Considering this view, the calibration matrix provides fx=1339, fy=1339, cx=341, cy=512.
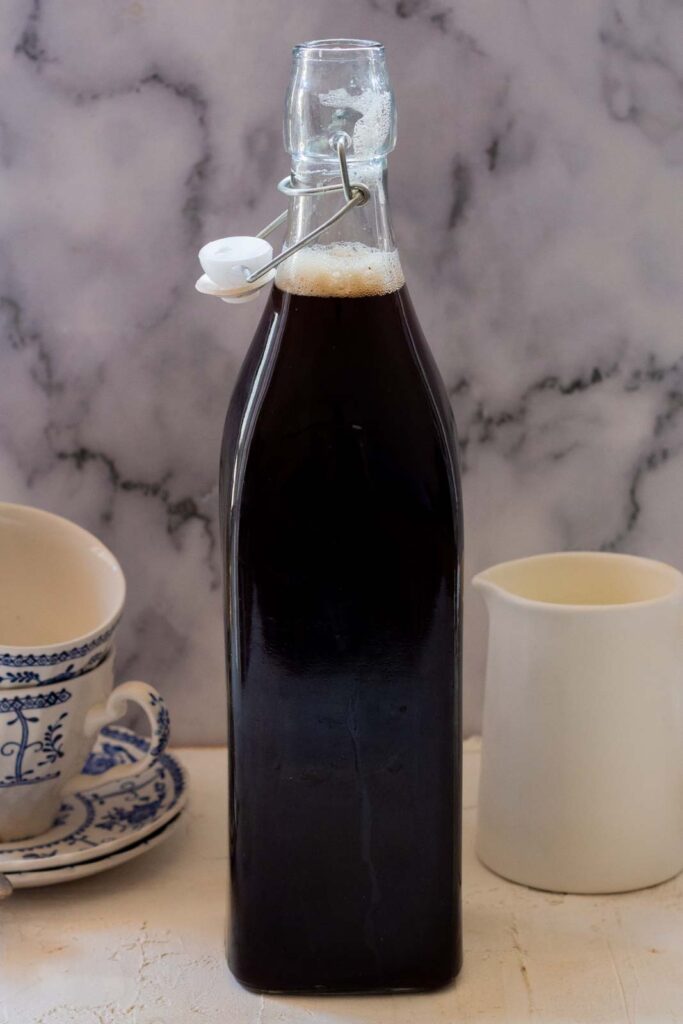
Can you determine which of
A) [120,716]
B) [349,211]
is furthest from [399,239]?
[120,716]

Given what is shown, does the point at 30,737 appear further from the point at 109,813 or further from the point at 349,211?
the point at 349,211

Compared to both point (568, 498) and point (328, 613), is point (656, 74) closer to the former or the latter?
point (568, 498)

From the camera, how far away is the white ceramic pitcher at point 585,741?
2.04 feet

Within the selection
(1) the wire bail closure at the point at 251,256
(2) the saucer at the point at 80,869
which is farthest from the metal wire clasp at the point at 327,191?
(2) the saucer at the point at 80,869

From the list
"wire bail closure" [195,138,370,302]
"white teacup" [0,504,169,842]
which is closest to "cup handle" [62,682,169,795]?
"white teacup" [0,504,169,842]

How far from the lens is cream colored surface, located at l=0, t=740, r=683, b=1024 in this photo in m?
0.55

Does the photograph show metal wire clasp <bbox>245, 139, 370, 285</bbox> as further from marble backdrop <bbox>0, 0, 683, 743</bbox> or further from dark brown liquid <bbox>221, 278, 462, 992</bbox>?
marble backdrop <bbox>0, 0, 683, 743</bbox>

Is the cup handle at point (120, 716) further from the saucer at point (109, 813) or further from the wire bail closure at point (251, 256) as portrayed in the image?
the wire bail closure at point (251, 256)

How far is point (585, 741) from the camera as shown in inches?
24.8

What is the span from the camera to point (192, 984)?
1.87ft

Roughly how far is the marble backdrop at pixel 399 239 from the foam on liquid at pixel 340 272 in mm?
184

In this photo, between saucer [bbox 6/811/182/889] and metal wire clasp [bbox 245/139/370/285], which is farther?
saucer [bbox 6/811/182/889]

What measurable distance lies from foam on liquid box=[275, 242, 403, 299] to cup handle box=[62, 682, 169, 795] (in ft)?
0.78

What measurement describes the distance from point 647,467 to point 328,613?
11.6 inches
